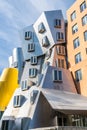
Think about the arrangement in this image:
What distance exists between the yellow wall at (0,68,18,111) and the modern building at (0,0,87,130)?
2.14 m

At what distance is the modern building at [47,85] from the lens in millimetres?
31219

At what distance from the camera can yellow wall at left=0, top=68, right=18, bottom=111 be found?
45.2 metres

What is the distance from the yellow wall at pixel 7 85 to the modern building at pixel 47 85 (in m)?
2.14

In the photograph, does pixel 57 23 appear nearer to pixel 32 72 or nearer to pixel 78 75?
pixel 32 72

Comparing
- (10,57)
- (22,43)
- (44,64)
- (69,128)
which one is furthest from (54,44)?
(69,128)

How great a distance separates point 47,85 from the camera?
1522 inches

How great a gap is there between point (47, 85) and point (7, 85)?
1177cm

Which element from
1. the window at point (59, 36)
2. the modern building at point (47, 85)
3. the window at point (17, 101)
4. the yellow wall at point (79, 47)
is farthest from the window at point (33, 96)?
the window at point (59, 36)

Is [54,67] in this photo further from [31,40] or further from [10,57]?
[10,57]

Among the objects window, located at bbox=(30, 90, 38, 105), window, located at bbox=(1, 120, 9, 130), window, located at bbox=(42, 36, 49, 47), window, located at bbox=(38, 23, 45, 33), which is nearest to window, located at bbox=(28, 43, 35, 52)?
window, located at bbox=(42, 36, 49, 47)

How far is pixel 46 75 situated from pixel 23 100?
6.09 metres

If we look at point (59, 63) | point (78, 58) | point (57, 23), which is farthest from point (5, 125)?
point (57, 23)

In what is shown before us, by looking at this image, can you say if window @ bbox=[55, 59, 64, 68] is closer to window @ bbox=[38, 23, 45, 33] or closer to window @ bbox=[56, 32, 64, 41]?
window @ bbox=[56, 32, 64, 41]

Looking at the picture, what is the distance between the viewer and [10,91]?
153ft
